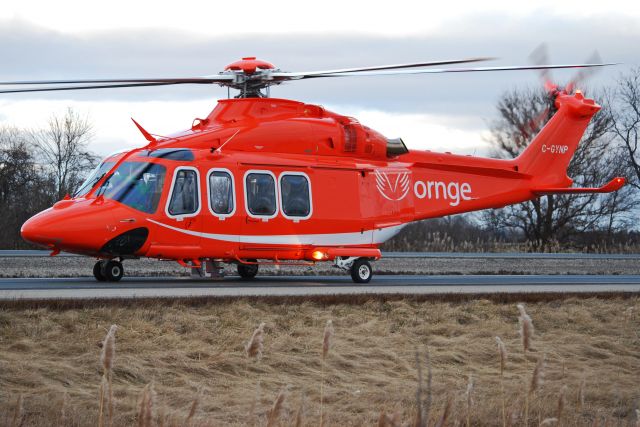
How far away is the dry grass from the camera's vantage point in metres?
11.2

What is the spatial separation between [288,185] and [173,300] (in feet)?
20.6

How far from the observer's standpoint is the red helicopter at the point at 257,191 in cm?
1972

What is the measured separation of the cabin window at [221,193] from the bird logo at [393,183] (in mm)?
4005

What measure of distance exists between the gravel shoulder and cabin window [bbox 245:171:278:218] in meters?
3.61

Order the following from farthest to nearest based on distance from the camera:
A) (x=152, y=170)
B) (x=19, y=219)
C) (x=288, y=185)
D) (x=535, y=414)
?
(x=19, y=219) < (x=288, y=185) < (x=152, y=170) < (x=535, y=414)

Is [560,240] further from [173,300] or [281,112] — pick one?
[173,300]

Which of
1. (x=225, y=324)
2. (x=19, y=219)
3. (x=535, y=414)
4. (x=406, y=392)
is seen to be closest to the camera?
(x=535, y=414)

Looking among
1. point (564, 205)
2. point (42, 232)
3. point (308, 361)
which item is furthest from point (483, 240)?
point (308, 361)

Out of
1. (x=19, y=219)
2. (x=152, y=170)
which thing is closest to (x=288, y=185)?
(x=152, y=170)

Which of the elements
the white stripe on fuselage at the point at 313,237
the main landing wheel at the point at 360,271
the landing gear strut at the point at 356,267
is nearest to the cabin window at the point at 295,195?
the white stripe on fuselage at the point at 313,237

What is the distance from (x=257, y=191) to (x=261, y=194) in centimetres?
12

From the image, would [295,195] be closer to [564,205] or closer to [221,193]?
[221,193]

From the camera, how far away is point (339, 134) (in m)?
22.7

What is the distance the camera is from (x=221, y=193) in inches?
820
